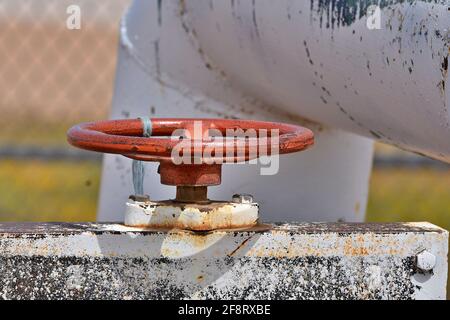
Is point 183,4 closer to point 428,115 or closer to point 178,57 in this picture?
point 178,57

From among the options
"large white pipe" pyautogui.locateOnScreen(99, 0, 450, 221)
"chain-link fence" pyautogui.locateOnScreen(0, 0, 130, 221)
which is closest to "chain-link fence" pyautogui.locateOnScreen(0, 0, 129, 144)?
"chain-link fence" pyautogui.locateOnScreen(0, 0, 130, 221)

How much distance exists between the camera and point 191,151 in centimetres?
109

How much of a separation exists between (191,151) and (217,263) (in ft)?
0.63

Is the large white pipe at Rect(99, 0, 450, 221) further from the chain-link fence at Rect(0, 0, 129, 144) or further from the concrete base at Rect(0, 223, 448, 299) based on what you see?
the chain-link fence at Rect(0, 0, 129, 144)

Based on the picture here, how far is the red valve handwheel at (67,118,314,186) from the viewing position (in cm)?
109

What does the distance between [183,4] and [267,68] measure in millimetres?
243

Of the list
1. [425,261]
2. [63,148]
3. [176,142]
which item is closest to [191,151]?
[176,142]

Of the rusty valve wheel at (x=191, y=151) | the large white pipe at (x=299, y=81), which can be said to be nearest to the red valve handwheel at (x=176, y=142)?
the rusty valve wheel at (x=191, y=151)

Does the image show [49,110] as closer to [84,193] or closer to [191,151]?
[84,193]

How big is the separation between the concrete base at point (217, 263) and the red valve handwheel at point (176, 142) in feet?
0.25

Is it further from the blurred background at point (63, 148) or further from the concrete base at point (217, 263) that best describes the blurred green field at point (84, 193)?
the concrete base at point (217, 263)

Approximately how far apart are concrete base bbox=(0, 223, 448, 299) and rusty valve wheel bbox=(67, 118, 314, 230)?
2 cm

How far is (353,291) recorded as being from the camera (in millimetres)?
1244
